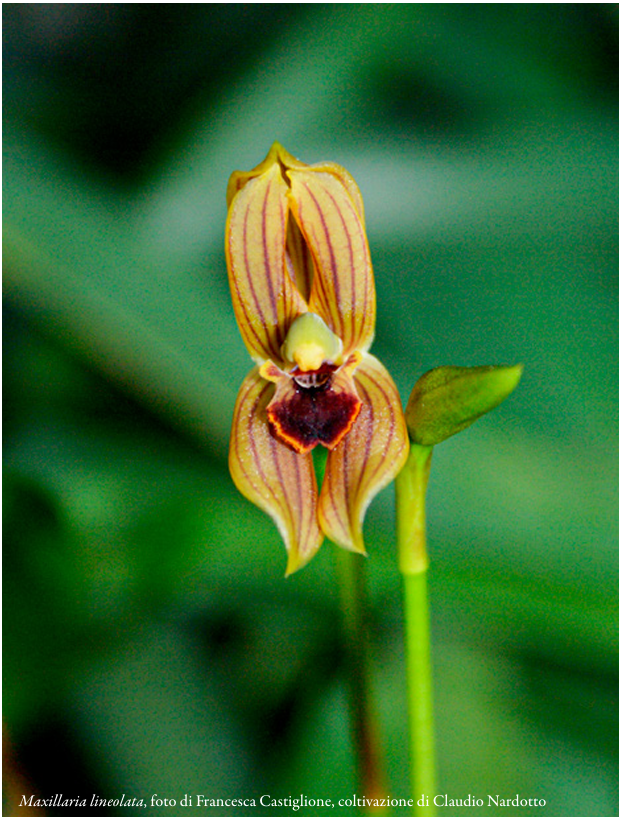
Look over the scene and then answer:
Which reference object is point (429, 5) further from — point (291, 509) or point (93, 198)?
point (291, 509)

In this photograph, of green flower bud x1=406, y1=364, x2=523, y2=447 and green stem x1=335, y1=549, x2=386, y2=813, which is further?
green stem x1=335, y1=549, x2=386, y2=813

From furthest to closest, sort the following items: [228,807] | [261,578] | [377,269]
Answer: [377,269]
[261,578]
[228,807]

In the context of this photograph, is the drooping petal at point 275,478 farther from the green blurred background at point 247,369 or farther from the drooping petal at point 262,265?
the green blurred background at point 247,369

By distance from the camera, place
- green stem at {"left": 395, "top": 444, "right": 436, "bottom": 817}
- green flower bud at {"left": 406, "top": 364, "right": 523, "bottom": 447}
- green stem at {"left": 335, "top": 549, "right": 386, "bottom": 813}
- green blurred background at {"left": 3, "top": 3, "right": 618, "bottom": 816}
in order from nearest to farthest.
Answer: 1. green flower bud at {"left": 406, "top": 364, "right": 523, "bottom": 447}
2. green stem at {"left": 395, "top": 444, "right": 436, "bottom": 817}
3. green stem at {"left": 335, "top": 549, "right": 386, "bottom": 813}
4. green blurred background at {"left": 3, "top": 3, "right": 618, "bottom": 816}

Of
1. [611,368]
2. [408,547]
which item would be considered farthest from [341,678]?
[611,368]

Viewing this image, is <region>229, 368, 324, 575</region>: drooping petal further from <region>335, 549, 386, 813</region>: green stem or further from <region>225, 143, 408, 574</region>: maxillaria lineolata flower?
<region>335, 549, 386, 813</region>: green stem

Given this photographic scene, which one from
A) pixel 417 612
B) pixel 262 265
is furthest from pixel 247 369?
pixel 417 612

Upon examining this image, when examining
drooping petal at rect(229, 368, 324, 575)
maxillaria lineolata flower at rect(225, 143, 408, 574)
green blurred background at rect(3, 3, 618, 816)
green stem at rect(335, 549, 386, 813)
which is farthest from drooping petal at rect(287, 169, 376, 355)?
green blurred background at rect(3, 3, 618, 816)

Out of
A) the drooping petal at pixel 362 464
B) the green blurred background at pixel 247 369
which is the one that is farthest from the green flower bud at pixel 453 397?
the green blurred background at pixel 247 369
